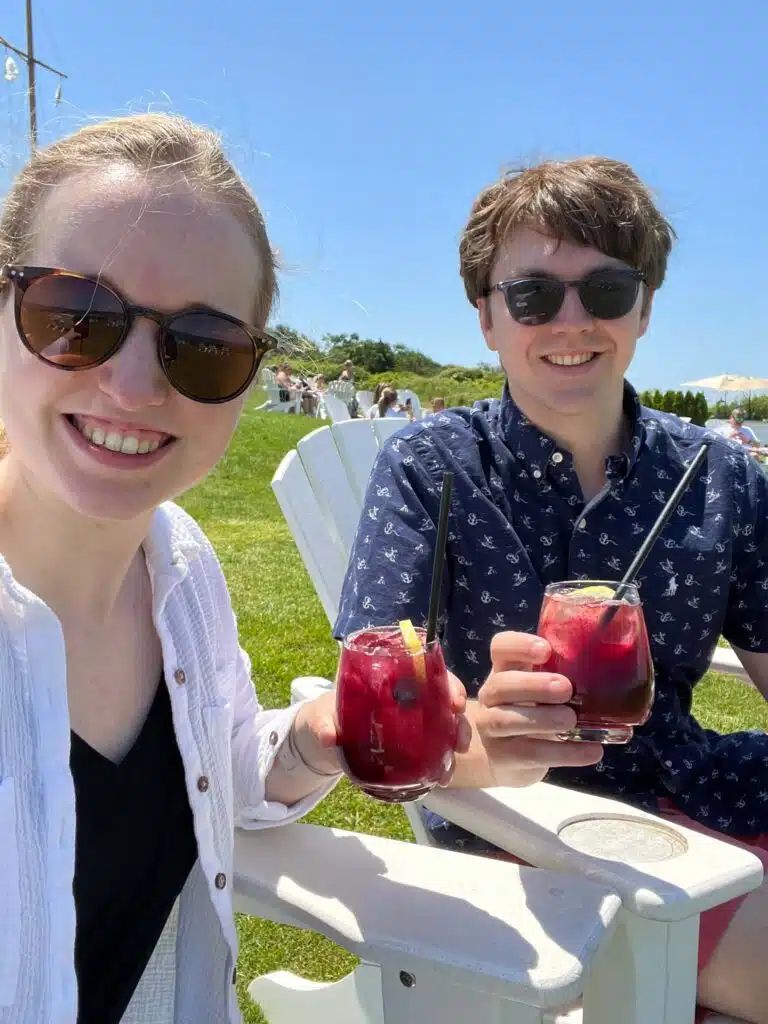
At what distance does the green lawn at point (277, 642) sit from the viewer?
2570 mm

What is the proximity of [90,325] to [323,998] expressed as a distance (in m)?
1.20

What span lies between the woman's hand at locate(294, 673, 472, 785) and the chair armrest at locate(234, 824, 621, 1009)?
0.35 ft

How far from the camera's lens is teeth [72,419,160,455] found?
111 centimetres

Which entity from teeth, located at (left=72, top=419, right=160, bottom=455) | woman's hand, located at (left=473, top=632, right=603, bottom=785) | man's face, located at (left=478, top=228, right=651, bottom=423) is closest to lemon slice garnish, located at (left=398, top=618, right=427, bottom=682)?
woman's hand, located at (left=473, top=632, right=603, bottom=785)

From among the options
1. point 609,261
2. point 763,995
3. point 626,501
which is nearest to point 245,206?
point 609,261

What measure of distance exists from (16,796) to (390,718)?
1.60 feet

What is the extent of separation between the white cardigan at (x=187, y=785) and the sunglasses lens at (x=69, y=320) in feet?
0.97

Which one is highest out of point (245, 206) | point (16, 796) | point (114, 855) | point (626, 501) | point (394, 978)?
point (245, 206)

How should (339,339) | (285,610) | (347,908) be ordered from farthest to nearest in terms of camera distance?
(285,610), (339,339), (347,908)

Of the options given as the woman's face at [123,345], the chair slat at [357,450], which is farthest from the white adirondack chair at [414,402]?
the woman's face at [123,345]

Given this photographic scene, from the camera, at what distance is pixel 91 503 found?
3.69ft

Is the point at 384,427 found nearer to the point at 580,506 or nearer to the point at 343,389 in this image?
the point at 580,506

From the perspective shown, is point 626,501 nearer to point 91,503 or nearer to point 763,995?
point 763,995

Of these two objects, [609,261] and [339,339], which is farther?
[339,339]
